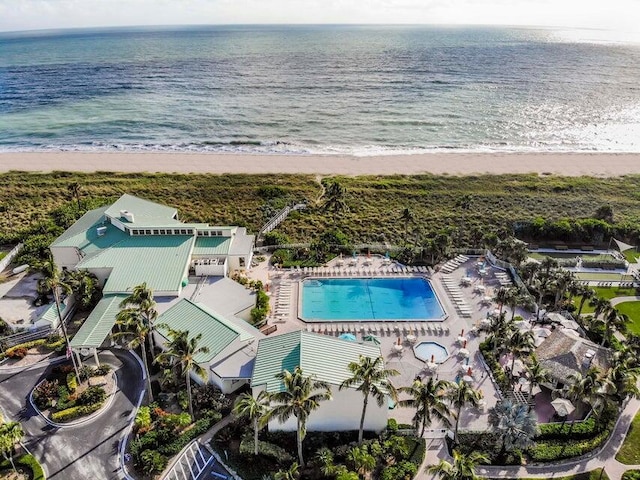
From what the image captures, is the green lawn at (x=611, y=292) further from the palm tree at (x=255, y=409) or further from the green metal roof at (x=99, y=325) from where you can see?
the green metal roof at (x=99, y=325)

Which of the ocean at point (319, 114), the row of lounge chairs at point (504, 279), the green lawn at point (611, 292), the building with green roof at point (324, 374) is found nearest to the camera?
the building with green roof at point (324, 374)

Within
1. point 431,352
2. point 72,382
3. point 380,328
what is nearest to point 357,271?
point 380,328

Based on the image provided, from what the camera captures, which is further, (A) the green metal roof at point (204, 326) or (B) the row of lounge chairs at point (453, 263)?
(B) the row of lounge chairs at point (453, 263)

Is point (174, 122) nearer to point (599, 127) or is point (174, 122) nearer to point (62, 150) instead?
point (62, 150)

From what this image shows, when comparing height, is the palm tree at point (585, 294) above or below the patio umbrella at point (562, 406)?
above

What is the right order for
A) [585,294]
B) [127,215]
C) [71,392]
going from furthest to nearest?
[127,215]
[585,294]
[71,392]

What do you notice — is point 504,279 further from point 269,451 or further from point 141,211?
point 141,211

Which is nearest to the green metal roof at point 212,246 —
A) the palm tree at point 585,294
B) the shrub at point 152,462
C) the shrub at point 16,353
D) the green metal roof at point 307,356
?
the green metal roof at point 307,356
